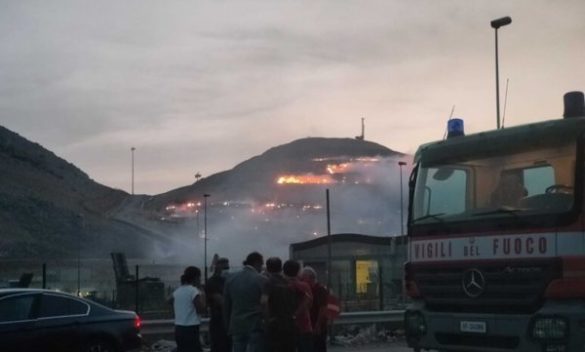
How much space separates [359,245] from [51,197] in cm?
6263

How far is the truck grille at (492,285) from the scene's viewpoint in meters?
8.97

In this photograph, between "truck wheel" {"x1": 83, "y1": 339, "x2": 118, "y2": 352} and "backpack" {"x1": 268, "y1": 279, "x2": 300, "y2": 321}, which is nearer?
"backpack" {"x1": 268, "y1": 279, "x2": 300, "y2": 321}

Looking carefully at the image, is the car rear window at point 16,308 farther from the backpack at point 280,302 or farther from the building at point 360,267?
the building at point 360,267

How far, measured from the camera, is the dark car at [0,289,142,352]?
1284 centimetres

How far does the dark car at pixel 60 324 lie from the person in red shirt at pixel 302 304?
146 inches

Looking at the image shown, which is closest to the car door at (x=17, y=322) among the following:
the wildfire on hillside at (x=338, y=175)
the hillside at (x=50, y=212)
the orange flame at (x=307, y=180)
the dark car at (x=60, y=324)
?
the dark car at (x=60, y=324)

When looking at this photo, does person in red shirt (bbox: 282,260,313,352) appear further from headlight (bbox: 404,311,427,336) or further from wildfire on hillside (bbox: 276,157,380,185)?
wildfire on hillside (bbox: 276,157,380,185)

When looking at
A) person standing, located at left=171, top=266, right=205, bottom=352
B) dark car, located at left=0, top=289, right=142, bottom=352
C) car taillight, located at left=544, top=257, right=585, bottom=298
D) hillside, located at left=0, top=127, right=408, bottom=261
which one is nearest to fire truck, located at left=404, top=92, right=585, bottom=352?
car taillight, located at left=544, top=257, right=585, bottom=298

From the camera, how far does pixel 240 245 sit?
9875 cm

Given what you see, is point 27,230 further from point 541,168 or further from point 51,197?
point 541,168

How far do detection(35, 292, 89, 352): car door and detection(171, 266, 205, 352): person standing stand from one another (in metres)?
2.12

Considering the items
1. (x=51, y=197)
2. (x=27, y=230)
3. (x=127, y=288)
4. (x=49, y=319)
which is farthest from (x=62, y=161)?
(x=49, y=319)

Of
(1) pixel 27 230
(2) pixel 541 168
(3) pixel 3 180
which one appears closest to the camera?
(2) pixel 541 168

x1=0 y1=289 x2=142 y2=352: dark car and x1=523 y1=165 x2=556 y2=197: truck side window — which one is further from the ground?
x1=523 y1=165 x2=556 y2=197: truck side window
